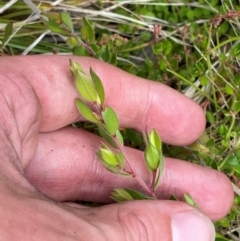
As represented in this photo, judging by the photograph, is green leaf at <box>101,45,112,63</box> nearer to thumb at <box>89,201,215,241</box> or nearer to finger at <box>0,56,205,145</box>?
finger at <box>0,56,205,145</box>

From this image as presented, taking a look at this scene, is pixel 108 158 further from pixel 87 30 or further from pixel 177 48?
pixel 177 48

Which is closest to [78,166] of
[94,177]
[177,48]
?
[94,177]

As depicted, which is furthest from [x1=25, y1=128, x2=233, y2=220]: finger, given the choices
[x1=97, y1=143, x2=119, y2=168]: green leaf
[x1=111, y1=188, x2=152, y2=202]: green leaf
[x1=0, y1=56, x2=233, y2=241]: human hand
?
[x1=97, y1=143, x2=119, y2=168]: green leaf

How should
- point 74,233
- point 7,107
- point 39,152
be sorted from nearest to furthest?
point 74,233 → point 7,107 → point 39,152

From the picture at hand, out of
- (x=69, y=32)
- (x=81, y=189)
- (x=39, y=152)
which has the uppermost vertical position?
(x=69, y=32)

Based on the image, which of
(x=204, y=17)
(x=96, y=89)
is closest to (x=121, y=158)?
(x=96, y=89)

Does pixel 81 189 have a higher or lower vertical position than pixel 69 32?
lower

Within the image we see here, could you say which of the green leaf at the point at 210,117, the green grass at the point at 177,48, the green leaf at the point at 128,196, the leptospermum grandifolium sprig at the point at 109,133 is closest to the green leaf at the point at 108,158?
the leptospermum grandifolium sprig at the point at 109,133

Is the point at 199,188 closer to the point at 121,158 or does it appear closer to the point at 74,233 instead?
the point at 121,158
